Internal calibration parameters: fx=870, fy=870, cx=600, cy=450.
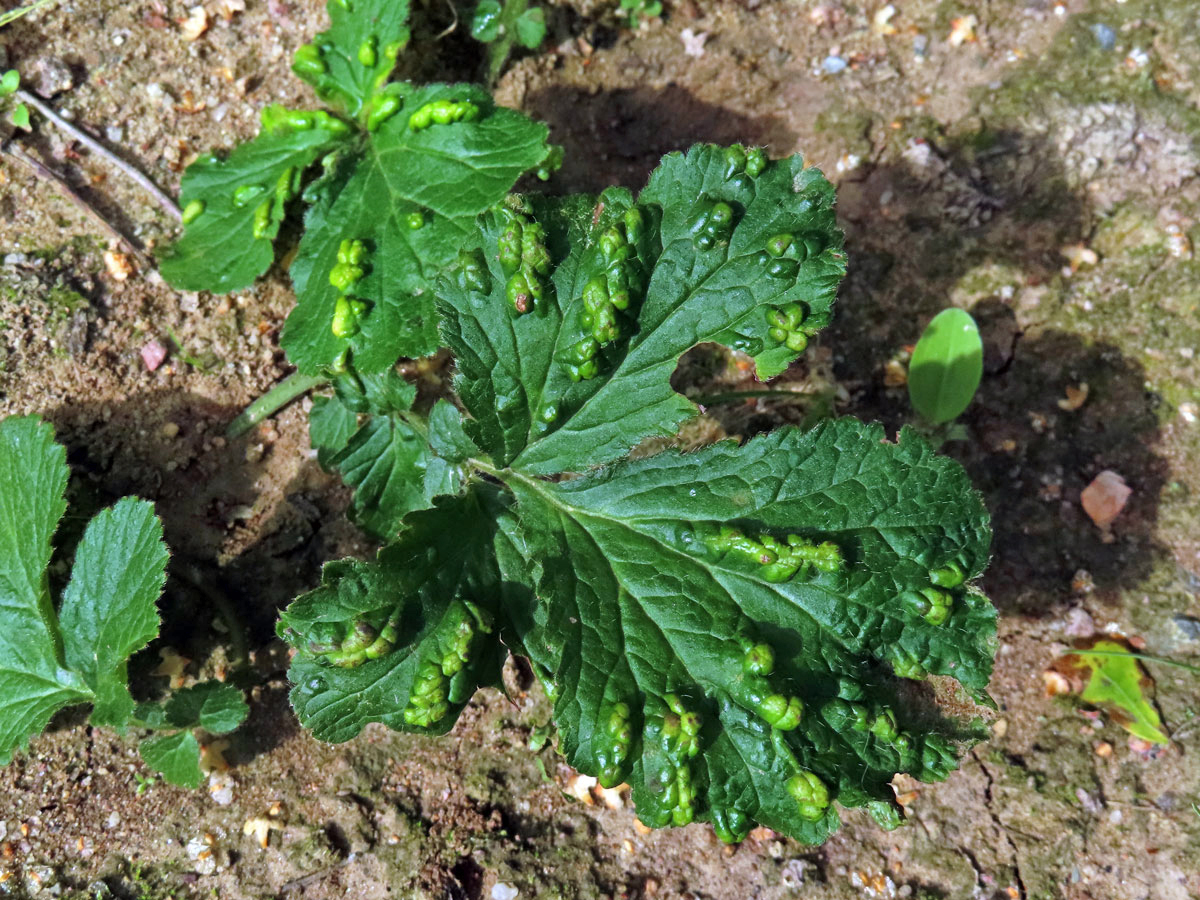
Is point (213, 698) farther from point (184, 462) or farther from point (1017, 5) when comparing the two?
point (1017, 5)

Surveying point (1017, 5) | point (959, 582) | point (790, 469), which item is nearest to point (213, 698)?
point (790, 469)

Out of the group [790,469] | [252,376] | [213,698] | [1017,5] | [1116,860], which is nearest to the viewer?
[790,469]

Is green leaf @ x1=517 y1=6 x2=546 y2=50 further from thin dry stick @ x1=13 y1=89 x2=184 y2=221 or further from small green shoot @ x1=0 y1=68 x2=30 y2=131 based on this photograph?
small green shoot @ x1=0 y1=68 x2=30 y2=131

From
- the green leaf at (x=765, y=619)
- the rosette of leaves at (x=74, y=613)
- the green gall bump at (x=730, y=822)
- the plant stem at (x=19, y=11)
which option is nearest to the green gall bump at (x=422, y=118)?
the green leaf at (x=765, y=619)

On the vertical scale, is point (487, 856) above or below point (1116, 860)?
above

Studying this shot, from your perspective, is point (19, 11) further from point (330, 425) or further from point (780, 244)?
point (780, 244)

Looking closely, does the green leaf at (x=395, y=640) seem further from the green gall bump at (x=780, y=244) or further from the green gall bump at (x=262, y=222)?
the green gall bump at (x=262, y=222)
